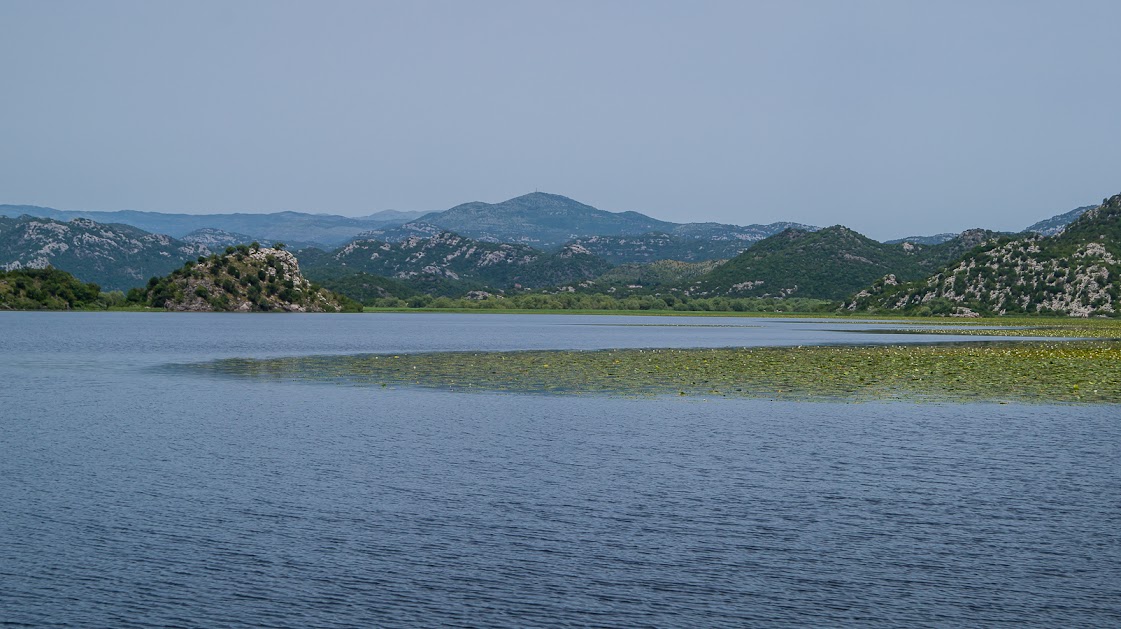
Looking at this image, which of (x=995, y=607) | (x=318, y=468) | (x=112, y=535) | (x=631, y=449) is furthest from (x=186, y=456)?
(x=995, y=607)

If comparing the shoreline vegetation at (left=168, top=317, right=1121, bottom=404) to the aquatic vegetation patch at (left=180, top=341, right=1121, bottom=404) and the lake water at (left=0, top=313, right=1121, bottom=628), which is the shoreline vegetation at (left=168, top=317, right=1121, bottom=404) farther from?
the lake water at (left=0, top=313, right=1121, bottom=628)

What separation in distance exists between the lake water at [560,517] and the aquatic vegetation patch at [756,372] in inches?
409

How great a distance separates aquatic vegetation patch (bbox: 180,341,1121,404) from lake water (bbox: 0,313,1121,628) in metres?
10.4

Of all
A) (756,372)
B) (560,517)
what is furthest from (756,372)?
(560,517)

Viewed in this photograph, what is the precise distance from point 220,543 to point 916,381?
184 ft

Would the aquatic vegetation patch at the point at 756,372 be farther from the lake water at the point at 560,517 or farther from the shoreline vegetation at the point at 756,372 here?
the lake water at the point at 560,517

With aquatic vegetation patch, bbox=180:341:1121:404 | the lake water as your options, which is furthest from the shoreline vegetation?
the lake water

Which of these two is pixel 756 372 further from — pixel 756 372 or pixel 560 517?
pixel 560 517

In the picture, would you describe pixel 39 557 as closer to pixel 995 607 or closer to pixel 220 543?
pixel 220 543

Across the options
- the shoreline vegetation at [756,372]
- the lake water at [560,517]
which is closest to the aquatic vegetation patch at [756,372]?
the shoreline vegetation at [756,372]

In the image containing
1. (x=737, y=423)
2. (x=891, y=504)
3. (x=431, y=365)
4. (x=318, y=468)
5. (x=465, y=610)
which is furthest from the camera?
(x=431, y=365)

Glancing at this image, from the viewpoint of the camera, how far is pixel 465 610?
2173 centimetres

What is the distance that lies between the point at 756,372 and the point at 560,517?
53.3 meters

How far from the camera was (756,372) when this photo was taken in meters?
81.2
